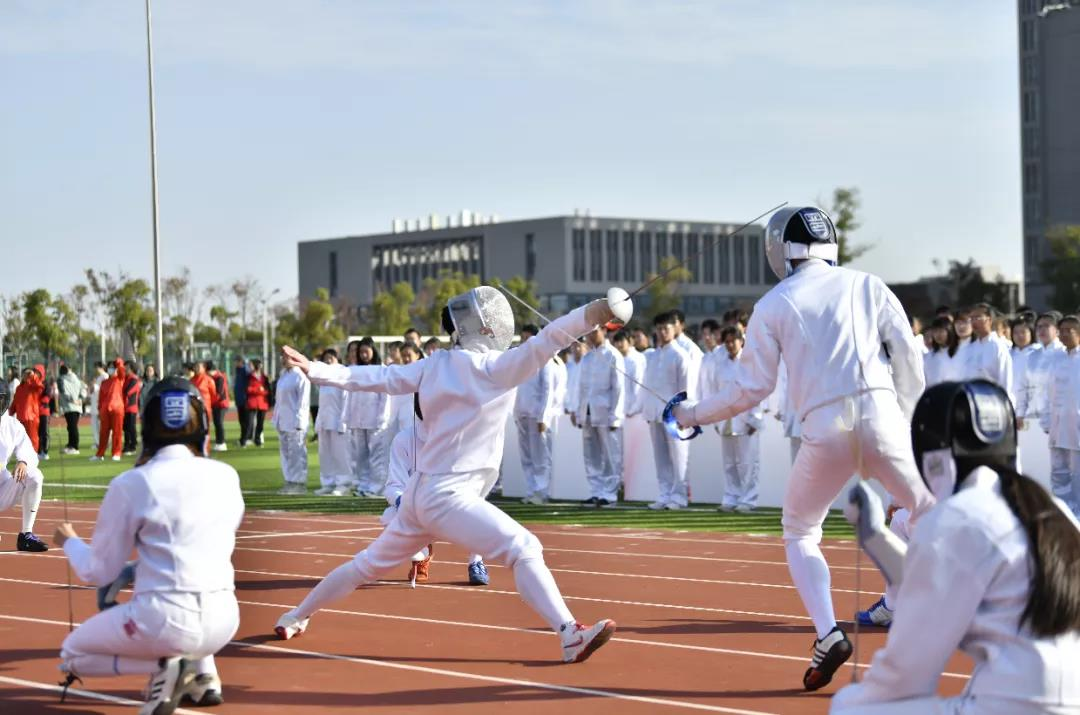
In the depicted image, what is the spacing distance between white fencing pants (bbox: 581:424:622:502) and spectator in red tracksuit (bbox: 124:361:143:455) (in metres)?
15.0

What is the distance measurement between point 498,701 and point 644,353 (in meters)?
13.8

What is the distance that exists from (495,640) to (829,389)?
3.01 metres

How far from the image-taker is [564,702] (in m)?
7.64

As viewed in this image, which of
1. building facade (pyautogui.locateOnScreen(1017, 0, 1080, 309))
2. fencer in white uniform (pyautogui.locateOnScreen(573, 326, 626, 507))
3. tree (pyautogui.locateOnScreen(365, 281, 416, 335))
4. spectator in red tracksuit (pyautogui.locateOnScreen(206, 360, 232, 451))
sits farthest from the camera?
building facade (pyautogui.locateOnScreen(1017, 0, 1080, 309))

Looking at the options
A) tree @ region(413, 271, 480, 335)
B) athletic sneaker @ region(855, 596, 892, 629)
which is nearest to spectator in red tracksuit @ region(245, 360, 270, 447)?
athletic sneaker @ region(855, 596, 892, 629)

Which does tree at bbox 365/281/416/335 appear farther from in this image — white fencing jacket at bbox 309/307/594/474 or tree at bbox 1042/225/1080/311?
white fencing jacket at bbox 309/307/594/474

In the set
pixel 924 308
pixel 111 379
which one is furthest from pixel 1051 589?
pixel 924 308

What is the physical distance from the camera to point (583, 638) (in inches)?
332

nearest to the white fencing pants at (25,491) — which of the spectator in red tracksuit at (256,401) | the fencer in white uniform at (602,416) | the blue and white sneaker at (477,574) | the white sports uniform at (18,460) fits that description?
the white sports uniform at (18,460)

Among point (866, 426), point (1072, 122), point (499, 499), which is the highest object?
point (1072, 122)

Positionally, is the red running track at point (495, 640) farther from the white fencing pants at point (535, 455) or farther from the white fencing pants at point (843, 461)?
the white fencing pants at point (535, 455)

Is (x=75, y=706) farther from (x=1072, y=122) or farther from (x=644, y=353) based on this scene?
(x=1072, y=122)

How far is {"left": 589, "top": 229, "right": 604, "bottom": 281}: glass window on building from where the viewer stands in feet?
378

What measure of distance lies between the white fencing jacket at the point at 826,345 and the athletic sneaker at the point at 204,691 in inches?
110
